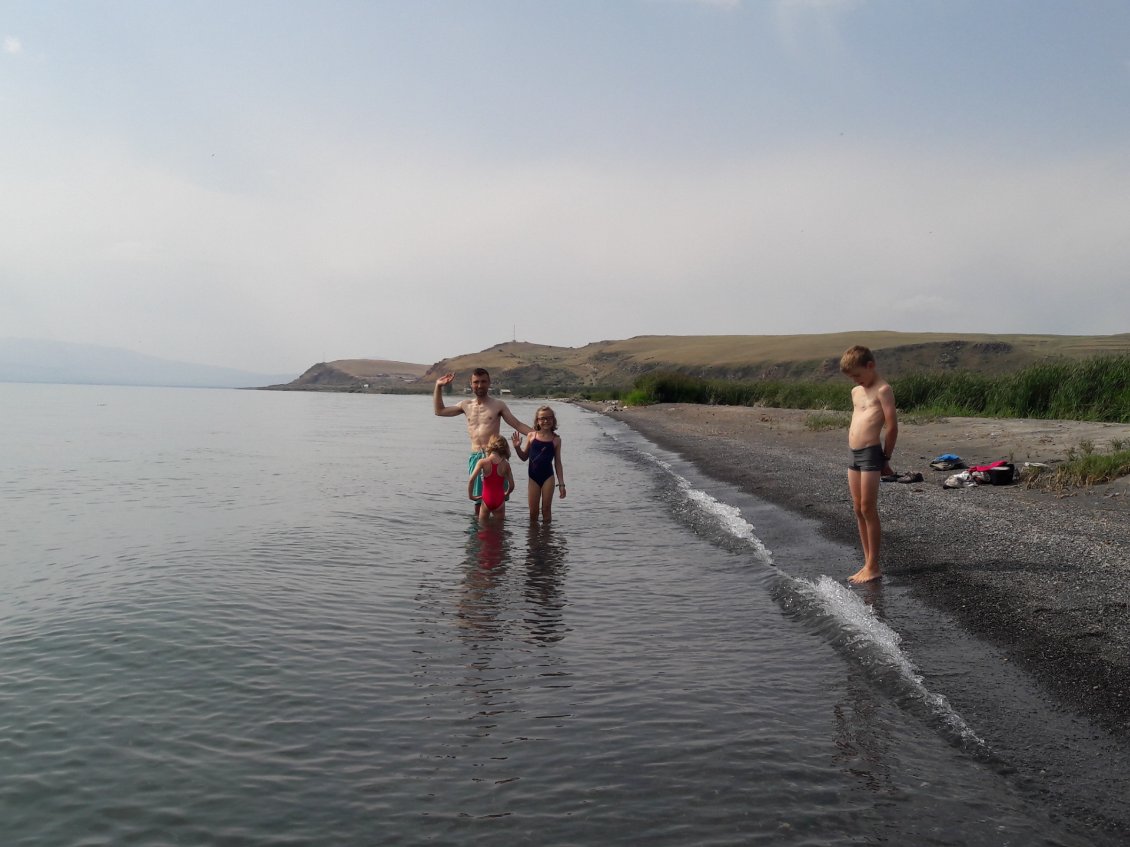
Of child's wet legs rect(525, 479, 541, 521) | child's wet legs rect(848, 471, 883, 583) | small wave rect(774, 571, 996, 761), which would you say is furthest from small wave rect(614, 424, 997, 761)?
child's wet legs rect(525, 479, 541, 521)

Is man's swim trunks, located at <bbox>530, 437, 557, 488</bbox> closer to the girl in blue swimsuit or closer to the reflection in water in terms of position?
the girl in blue swimsuit

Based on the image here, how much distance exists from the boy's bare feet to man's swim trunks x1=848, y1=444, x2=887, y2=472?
3.24 feet

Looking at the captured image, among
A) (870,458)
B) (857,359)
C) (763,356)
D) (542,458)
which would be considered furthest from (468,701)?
(763,356)

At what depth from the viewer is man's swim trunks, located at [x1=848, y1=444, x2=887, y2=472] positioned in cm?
823

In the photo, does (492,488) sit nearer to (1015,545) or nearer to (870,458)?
(870,458)

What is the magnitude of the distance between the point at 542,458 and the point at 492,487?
824mm

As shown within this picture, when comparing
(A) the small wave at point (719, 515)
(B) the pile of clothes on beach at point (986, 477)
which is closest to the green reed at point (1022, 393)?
(B) the pile of clothes on beach at point (986, 477)

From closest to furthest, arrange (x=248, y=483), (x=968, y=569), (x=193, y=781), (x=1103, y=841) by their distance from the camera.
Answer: (x=1103, y=841), (x=193, y=781), (x=968, y=569), (x=248, y=483)

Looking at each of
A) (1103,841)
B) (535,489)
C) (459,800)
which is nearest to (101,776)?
(459,800)

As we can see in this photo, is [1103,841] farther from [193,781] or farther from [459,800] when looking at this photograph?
[193,781]

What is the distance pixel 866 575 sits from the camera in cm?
839

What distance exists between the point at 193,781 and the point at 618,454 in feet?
73.6

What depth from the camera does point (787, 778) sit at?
15.0 feet

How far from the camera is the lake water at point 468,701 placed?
4.15 metres
